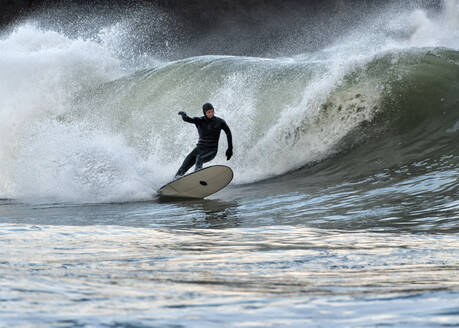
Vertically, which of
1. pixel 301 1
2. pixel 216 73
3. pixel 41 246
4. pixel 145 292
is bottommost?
pixel 145 292

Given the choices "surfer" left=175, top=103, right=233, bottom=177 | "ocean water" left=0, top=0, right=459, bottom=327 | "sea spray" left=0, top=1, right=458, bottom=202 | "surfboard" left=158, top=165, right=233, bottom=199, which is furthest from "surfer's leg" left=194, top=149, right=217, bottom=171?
"sea spray" left=0, top=1, right=458, bottom=202

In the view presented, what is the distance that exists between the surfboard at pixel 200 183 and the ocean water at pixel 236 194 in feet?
0.89

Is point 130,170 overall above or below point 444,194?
above

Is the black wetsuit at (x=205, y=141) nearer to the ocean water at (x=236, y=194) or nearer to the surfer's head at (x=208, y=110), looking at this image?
the surfer's head at (x=208, y=110)

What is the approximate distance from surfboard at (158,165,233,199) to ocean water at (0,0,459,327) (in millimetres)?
271

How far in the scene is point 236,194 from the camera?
10117 millimetres

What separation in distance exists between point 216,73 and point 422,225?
10057 millimetres

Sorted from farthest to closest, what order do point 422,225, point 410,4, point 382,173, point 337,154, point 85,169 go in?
point 410,4 < point 337,154 < point 85,169 < point 382,173 < point 422,225

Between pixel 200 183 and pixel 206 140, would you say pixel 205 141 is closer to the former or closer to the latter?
pixel 206 140

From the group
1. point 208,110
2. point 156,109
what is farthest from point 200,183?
point 156,109

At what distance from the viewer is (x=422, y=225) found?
20.8 feet

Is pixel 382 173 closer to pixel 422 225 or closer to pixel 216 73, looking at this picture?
pixel 422 225

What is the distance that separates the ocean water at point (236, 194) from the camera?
121 inches

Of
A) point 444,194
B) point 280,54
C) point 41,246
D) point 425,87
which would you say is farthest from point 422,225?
point 280,54
